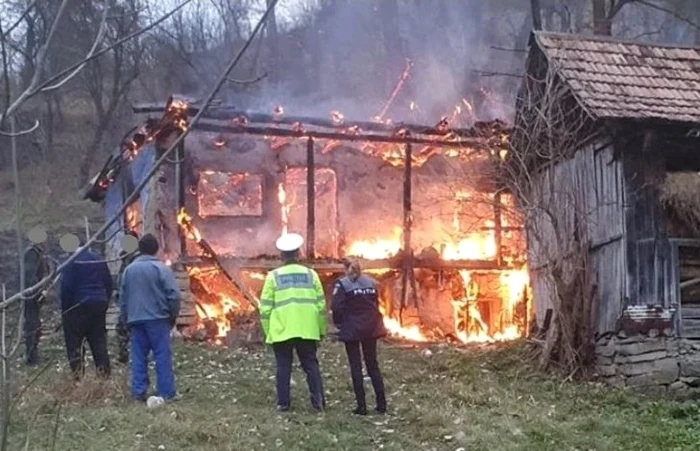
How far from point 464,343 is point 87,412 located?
27.7 ft

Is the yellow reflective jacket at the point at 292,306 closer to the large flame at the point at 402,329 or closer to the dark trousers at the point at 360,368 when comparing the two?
the dark trousers at the point at 360,368

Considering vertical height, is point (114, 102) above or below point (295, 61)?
below

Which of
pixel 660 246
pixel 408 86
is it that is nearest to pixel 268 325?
pixel 660 246

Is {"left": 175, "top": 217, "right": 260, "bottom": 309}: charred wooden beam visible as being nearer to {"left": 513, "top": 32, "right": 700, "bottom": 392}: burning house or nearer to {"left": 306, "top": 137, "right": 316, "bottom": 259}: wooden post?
{"left": 306, "top": 137, "right": 316, "bottom": 259}: wooden post

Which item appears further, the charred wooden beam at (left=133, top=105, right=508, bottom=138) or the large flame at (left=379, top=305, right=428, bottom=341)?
the large flame at (left=379, top=305, right=428, bottom=341)

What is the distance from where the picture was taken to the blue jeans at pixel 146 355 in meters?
9.48

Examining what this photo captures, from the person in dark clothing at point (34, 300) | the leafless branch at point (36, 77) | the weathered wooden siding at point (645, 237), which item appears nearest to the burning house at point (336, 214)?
the weathered wooden siding at point (645, 237)

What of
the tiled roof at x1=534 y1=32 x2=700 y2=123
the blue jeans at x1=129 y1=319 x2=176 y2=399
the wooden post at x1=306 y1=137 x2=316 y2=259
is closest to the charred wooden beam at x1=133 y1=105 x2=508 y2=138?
the wooden post at x1=306 y1=137 x2=316 y2=259

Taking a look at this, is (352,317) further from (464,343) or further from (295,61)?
(295,61)

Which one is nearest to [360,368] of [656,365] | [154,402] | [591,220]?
[154,402]

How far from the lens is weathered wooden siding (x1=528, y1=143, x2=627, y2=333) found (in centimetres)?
1216

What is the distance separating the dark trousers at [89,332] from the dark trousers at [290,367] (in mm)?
2145

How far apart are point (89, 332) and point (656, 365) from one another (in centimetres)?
709

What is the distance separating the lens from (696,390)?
457 inches
